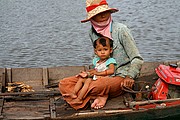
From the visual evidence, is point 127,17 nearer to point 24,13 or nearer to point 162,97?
point 24,13

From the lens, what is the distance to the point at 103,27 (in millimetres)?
5684

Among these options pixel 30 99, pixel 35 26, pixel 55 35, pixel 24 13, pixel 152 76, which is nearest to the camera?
pixel 30 99

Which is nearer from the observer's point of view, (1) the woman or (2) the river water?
(1) the woman

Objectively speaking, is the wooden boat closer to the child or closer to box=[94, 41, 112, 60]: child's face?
the child

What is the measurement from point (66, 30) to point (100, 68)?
28.8ft

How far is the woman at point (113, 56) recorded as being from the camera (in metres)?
5.56

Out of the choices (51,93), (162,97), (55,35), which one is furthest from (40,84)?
(55,35)

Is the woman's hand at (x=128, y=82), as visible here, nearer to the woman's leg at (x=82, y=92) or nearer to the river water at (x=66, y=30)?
the woman's leg at (x=82, y=92)

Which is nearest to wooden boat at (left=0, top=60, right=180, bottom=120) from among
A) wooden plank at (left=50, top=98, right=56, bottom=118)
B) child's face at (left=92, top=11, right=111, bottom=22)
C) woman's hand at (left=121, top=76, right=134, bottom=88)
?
wooden plank at (left=50, top=98, right=56, bottom=118)

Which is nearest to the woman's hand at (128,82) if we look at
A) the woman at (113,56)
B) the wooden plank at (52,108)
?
the woman at (113,56)

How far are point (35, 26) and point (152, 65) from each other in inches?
337

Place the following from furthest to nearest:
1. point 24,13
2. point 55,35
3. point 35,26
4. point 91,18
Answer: point 24,13
point 35,26
point 55,35
point 91,18

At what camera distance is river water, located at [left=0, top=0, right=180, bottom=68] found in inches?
445

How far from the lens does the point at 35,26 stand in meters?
15.2
